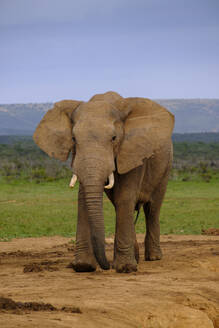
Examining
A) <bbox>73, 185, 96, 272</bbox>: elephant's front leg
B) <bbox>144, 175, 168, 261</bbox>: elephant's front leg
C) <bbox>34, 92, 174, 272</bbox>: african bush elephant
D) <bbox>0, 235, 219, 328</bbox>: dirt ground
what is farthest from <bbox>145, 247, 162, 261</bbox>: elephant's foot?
<bbox>73, 185, 96, 272</bbox>: elephant's front leg

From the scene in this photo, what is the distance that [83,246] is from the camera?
9461 millimetres

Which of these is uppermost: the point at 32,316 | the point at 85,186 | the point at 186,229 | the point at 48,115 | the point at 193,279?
the point at 48,115

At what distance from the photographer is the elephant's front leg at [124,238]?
30.9ft

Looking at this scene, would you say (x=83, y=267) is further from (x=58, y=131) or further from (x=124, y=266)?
(x=58, y=131)

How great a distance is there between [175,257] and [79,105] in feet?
11.8

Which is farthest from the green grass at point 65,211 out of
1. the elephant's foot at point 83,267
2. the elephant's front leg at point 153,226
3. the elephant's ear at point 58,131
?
the elephant's ear at point 58,131

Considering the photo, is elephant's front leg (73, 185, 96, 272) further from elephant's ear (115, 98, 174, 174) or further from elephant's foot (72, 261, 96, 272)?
elephant's ear (115, 98, 174, 174)

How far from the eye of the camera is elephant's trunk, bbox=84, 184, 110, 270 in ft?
27.4

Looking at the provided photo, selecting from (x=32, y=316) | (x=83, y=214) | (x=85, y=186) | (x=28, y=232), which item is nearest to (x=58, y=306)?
(x=32, y=316)

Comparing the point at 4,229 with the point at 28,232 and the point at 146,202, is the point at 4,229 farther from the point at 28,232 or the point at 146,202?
the point at 146,202

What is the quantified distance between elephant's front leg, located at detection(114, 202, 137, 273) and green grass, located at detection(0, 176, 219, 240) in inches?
252

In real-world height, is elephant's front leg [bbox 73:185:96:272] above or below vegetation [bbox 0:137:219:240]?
above

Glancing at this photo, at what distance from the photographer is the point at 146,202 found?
1109 centimetres

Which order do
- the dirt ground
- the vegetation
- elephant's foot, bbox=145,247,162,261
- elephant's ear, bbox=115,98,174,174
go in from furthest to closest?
the vegetation
elephant's foot, bbox=145,247,162,261
elephant's ear, bbox=115,98,174,174
the dirt ground
